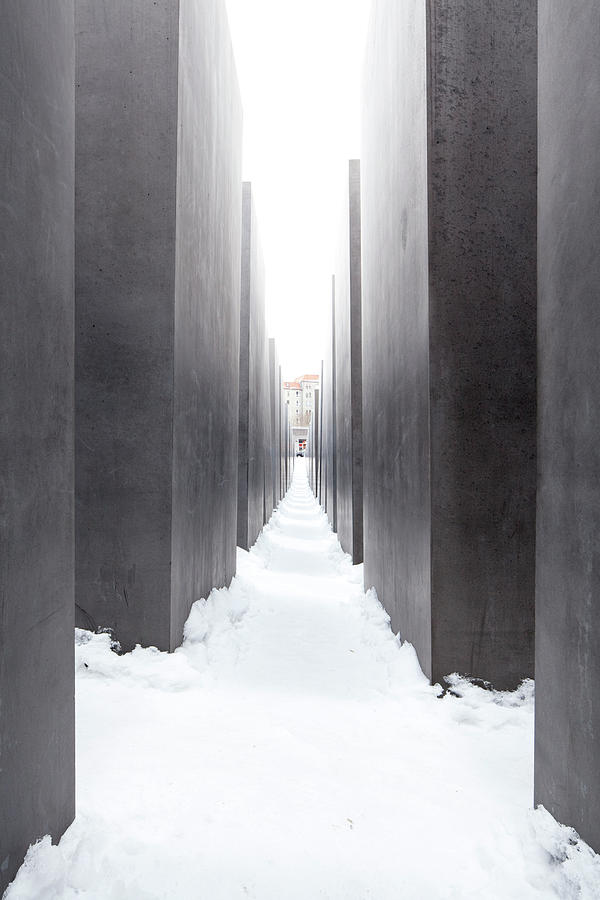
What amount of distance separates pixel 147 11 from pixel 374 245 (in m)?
A: 3.52

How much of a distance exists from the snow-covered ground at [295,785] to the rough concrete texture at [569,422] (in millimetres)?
344

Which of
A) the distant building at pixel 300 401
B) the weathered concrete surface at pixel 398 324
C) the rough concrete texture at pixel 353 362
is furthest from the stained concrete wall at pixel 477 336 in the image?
the distant building at pixel 300 401

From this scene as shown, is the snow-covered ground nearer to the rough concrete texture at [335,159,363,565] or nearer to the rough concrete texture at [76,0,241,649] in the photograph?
the rough concrete texture at [76,0,241,649]

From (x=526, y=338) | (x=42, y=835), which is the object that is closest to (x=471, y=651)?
(x=526, y=338)

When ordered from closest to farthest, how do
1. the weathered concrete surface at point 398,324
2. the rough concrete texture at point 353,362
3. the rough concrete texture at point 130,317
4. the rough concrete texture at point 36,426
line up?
the rough concrete texture at point 36,426
the weathered concrete surface at point 398,324
the rough concrete texture at point 130,317
the rough concrete texture at point 353,362

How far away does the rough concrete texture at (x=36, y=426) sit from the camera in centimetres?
213

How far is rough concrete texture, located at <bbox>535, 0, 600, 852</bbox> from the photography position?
2.29 metres

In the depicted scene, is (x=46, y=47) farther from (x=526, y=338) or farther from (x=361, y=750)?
(x=361, y=750)

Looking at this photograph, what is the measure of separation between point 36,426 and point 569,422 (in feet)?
7.60

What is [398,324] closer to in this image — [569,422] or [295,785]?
[569,422]

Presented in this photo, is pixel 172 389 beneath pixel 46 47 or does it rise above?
beneath

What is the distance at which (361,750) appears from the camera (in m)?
3.66

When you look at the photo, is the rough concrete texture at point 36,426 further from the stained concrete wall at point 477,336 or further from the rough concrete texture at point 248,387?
the rough concrete texture at point 248,387

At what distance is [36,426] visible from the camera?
92.9 inches
